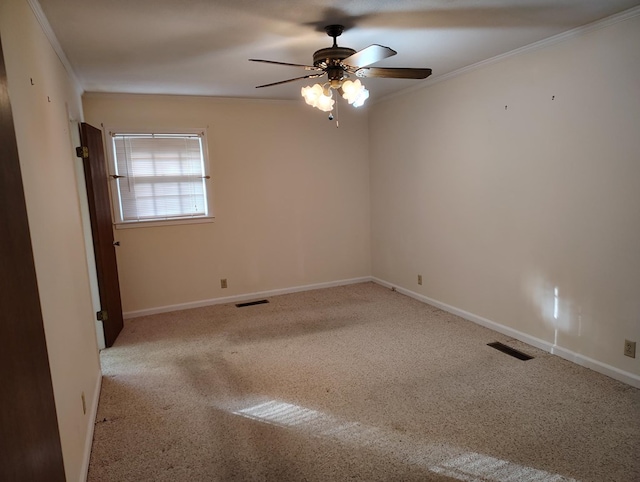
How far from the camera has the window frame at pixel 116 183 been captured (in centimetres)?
432

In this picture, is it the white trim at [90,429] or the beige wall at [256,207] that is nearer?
→ the white trim at [90,429]

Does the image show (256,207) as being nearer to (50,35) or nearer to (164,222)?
(164,222)

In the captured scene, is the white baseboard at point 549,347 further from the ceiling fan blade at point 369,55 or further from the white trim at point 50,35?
the white trim at point 50,35

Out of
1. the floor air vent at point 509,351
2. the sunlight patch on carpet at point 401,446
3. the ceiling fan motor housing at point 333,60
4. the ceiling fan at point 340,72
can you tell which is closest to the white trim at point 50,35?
the ceiling fan at point 340,72

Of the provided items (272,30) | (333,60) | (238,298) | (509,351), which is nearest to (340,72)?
(333,60)

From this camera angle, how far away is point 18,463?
0.91m

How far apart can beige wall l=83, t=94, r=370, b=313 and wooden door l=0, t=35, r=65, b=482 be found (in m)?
3.61

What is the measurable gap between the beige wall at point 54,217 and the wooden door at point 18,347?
1.61 feet

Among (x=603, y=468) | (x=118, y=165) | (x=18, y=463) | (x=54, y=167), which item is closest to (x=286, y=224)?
(x=118, y=165)

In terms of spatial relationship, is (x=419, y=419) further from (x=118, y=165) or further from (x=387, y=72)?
(x=118, y=165)

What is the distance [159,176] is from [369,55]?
313 cm

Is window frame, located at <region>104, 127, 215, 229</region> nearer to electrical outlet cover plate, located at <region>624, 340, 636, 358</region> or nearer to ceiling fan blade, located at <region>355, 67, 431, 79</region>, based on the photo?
ceiling fan blade, located at <region>355, 67, 431, 79</region>

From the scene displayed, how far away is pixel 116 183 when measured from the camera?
14.4 ft

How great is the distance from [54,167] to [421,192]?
143 inches
